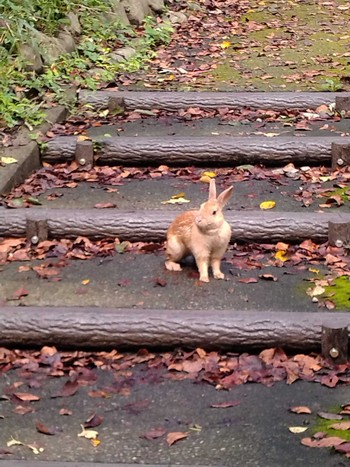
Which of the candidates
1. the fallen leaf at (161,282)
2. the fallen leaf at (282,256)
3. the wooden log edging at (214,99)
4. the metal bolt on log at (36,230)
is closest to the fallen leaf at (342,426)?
the fallen leaf at (161,282)

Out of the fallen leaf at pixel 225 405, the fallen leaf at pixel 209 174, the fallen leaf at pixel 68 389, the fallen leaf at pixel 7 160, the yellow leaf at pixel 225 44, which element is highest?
the yellow leaf at pixel 225 44

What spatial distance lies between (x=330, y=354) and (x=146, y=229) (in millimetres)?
2127

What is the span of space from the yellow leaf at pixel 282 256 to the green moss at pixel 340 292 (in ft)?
1.74

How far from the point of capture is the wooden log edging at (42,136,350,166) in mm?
7852

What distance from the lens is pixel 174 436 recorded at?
4418 mm

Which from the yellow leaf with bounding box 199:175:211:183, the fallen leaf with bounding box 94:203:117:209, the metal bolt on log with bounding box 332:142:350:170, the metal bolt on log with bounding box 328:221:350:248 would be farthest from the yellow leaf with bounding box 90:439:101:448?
the metal bolt on log with bounding box 332:142:350:170

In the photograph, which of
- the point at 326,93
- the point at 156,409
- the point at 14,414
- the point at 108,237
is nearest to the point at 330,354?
the point at 156,409

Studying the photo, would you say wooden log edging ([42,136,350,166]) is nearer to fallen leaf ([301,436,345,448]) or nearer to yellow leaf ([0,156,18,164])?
yellow leaf ([0,156,18,164])

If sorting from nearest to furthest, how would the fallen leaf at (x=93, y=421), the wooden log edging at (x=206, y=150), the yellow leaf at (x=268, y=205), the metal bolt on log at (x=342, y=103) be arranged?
1. the fallen leaf at (x=93, y=421)
2. the yellow leaf at (x=268, y=205)
3. the wooden log edging at (x=206, y=150)
4. the metal bolt on log at (x=342, y=103)

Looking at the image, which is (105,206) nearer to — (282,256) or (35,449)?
(282,256)

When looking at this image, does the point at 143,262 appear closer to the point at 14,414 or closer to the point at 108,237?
the point at 108,237

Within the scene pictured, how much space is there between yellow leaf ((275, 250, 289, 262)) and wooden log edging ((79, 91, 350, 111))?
3.14 metres

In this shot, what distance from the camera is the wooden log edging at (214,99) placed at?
30.1 ft

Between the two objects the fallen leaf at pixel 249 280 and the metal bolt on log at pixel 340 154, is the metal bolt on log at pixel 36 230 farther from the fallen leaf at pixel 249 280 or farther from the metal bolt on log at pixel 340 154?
the metal bolt on log at pixel 340 154
